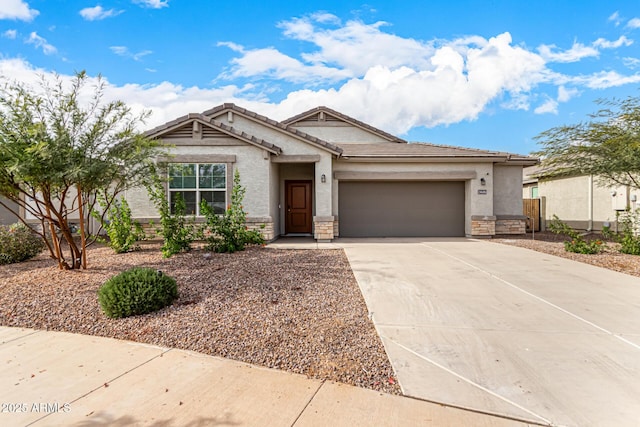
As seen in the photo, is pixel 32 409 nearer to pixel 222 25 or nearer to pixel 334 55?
pixel 222 25

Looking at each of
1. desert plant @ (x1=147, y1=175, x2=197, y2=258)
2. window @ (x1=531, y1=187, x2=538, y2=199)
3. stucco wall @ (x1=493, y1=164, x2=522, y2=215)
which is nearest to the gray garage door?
stucco wall @ (x1=493, y1=164, x2=522, y2=215)

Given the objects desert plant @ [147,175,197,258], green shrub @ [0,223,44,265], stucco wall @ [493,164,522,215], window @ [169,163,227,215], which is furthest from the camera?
stucco wall @ [493,164,522,215]

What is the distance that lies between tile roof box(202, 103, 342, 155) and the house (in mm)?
35

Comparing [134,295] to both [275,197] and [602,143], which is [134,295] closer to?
[275,197]

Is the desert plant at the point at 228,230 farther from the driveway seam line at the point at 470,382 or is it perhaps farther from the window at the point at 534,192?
the window at the point at 534,192

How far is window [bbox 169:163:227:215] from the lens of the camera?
12.1 meters

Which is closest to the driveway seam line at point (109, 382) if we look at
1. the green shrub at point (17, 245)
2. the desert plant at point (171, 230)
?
the desert plant at point (171, 230)

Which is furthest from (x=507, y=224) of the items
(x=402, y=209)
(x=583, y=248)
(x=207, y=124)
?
(x=207, y=124)

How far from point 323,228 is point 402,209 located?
3716mm

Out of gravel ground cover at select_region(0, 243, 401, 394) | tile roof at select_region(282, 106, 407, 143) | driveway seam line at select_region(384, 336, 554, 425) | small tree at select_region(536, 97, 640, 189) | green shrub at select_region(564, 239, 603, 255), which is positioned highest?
tile roof at select_region(282, 106, 407, 143)

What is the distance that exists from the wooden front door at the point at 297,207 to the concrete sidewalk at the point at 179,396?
440 inches

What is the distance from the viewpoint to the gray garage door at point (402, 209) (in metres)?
14.7

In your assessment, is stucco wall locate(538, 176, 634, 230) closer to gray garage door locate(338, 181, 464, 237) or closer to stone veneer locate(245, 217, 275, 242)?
gray garage door locate(338, 181, 464, 237)

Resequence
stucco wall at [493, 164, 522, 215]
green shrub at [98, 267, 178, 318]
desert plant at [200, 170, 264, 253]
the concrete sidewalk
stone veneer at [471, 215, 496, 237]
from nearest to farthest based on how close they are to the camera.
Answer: the concrete sidewalk
green shrub at [98, 267, 178, 318]
desert plant at [200, 170, 264, 253]
stone veneer at [471, 215, 496, 237]
stucco wall at [493, 164, 522, 215]
